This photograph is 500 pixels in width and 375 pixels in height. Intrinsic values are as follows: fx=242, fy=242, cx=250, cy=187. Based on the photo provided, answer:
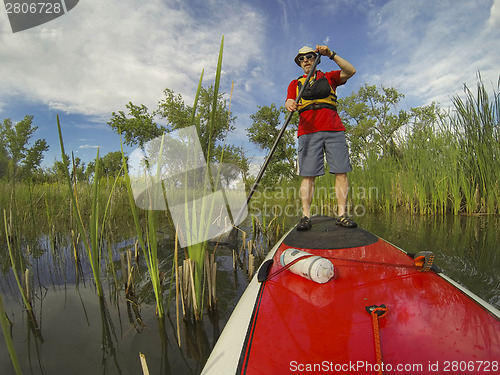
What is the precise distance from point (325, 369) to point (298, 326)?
0.24 meters

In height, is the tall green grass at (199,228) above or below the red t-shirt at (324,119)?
below

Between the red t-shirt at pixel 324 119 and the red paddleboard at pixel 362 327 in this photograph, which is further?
the red t-shirt at pixel 324 119

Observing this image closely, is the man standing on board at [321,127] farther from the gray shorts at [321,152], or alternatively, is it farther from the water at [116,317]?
the water at [116,317]

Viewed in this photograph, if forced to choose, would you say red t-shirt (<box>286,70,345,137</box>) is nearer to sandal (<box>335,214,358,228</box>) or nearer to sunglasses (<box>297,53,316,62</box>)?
sunglasses (<box>297,53,316,62</box>)

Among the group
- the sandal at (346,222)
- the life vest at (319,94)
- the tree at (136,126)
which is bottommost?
the sandal at (346,222)

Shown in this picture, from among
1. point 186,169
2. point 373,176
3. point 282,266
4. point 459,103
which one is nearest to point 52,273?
point 186,169

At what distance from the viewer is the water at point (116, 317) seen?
4.90ft

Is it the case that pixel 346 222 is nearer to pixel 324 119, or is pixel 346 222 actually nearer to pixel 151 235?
pixel 324 119

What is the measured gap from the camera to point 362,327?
104 centimetres

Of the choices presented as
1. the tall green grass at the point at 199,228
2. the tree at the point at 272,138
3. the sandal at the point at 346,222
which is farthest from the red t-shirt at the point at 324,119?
the tree at the point at 272,138

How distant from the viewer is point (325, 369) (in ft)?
2.79

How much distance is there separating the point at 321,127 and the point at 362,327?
2.52 m

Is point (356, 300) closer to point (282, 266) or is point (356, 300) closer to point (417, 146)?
point (282, 266)

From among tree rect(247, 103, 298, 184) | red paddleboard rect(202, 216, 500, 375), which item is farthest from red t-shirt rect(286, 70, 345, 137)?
tree rect(247, 103, 298, 184)
